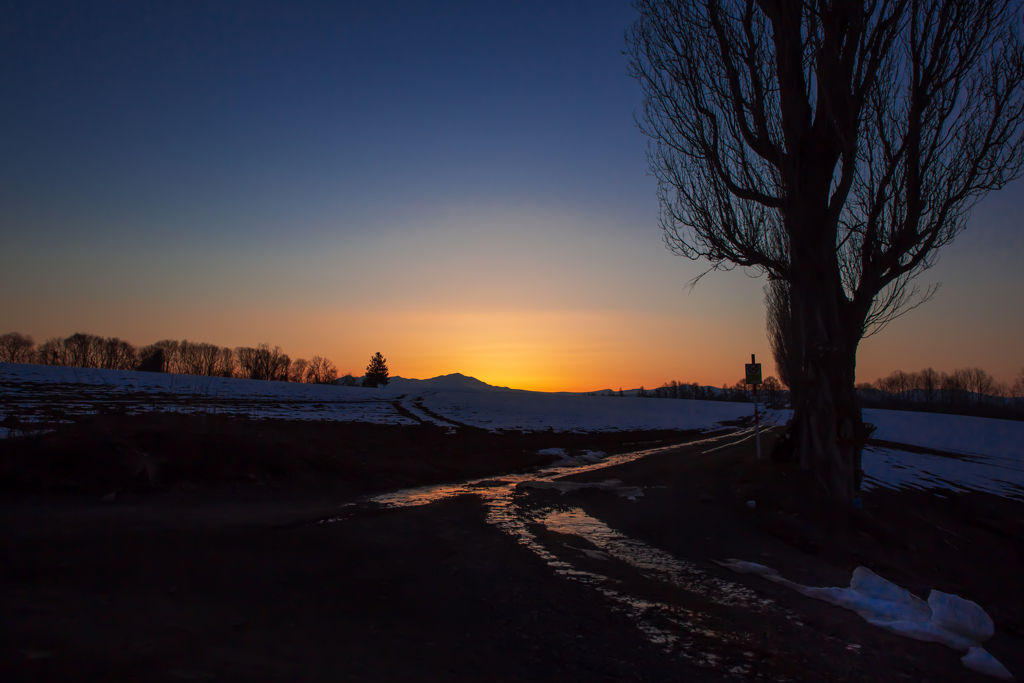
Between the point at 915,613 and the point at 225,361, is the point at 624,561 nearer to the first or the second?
the point at 915,613

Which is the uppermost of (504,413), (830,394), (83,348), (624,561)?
(83,348)

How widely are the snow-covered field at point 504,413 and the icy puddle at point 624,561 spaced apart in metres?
8.68

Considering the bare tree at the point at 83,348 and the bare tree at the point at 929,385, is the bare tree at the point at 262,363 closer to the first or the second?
the bare tree at the point at 83,348

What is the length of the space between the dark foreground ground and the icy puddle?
93 mm

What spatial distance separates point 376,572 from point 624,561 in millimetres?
3043

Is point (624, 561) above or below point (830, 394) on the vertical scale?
below

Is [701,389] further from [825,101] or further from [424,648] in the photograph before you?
[424,648]

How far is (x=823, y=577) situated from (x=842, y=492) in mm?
4391

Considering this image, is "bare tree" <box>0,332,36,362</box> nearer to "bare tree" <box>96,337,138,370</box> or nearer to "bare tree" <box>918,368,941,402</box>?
"bare tree" <box>96,337,138,370</box>

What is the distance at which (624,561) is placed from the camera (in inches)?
260

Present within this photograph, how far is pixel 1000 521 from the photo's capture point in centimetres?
1144

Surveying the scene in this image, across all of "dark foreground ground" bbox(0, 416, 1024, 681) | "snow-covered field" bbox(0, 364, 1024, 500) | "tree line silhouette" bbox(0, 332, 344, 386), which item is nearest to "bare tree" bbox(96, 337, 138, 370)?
"tree line silhouette" bbox(0, 332, 344, 386)

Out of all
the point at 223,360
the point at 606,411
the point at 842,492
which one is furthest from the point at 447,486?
the point at 223,360

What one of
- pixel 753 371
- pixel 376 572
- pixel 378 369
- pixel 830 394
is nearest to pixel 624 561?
pixel 376 572
